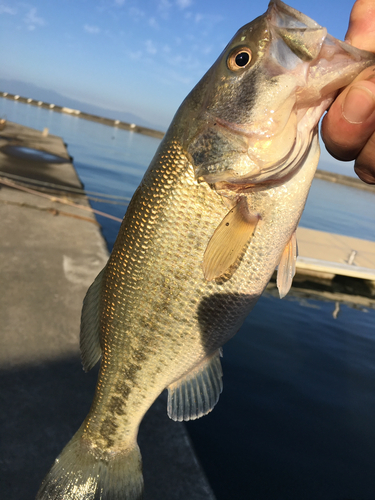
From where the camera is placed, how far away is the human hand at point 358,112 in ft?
4.09

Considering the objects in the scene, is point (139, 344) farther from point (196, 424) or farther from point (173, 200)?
point (196, 424)

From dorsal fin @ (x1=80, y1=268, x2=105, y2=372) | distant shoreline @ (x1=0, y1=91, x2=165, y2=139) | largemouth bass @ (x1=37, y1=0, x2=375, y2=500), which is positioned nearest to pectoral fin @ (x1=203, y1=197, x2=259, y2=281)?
largemouth bass @ (x1=37, y1=0, x2=375, y2=500)

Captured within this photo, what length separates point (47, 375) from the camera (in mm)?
3148

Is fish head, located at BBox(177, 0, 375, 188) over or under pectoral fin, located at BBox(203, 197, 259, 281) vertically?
over

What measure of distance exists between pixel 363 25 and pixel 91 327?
1959 millimetres

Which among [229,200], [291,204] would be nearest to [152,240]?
[229,200]

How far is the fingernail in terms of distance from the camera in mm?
1228

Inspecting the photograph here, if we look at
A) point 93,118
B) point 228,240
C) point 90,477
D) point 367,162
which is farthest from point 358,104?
point 93,118

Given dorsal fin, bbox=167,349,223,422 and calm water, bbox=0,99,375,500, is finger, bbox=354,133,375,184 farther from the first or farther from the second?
calm water, bbox=0,99,375,500

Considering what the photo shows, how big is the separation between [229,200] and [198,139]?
329mm

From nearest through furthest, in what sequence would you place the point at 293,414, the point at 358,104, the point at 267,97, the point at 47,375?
1. the point at 358,104
2. the point at 267,97
3. the point at 47,375
4. the point at 293,414

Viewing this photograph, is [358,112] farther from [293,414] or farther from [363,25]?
[293,414]

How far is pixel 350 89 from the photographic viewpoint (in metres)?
1.27

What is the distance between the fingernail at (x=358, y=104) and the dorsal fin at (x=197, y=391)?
1.38 m
